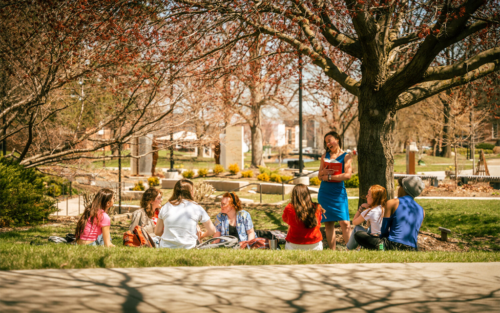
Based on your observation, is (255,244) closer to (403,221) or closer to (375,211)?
(375,211)

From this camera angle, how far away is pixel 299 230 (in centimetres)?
579

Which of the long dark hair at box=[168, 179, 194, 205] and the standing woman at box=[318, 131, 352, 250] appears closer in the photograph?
the long dark hair at box=[168, 179, 194, 205]

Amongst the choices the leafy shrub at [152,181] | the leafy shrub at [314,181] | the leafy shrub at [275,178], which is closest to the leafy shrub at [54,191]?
the leafy shrub at [152,181]

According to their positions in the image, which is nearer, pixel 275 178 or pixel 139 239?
pixel 139 239

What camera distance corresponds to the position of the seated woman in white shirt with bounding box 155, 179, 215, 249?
551 cm

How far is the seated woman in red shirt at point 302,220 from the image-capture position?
5613mm

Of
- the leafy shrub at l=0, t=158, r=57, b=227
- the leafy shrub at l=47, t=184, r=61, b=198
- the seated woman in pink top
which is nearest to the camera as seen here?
the seated woman in pink top

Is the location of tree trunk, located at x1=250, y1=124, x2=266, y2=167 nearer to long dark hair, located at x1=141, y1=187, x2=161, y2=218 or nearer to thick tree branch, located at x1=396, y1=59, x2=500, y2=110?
thick tree branch, located at x1=396, y1=59, x2=500, y2=110

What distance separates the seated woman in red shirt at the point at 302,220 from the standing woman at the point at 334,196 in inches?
29.8

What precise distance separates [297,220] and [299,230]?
0.21 metres

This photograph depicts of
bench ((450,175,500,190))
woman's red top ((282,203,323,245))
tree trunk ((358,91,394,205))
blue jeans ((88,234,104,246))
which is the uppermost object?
tree trunk ((358,91,394,205))

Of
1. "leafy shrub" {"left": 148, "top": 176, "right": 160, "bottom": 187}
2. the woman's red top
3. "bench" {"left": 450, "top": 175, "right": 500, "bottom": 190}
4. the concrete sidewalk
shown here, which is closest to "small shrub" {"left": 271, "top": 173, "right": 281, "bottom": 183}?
"leafy shrub" {"left": 148, "top": 176, "right": 160, "bottom": 187}

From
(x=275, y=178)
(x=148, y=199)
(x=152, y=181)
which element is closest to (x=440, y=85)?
(x=148, y=199)

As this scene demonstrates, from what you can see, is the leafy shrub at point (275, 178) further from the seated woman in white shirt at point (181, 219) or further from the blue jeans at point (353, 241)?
the seated woman in white shirt at point (181, 219)
